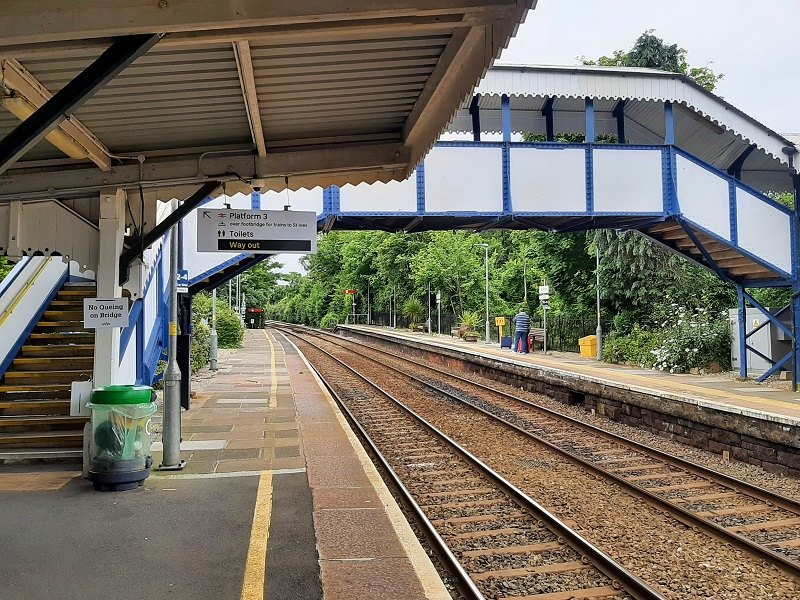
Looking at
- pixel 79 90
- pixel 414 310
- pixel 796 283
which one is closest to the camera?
pixel 79 90

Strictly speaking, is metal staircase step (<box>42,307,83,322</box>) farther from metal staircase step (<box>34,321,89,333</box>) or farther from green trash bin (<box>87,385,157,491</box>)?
green trash bin (<box>87,385,157,491</box>)

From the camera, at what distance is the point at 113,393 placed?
6105 millimetres

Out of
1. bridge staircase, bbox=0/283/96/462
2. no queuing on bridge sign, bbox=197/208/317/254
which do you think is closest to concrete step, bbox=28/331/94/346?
bridge staircase, bbox=0/283/96/462

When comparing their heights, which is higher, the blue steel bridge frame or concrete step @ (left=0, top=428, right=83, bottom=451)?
the blue steel bridge frame

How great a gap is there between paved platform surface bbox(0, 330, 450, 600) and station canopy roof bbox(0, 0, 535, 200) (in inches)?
103

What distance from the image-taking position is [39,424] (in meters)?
7.70

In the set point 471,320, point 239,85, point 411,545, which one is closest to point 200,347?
point 239,85

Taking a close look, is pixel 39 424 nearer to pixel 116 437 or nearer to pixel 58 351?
pixel 58 351

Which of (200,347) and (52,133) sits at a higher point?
(52,133)

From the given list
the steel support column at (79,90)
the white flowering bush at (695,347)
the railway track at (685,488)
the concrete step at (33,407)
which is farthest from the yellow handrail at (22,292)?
the white flowering bush at (695,347)

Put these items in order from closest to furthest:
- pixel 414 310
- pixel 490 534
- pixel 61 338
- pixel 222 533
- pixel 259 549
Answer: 1. pixel 259 549
2. pixel 222 533
3. pixel 490 534
4. pixel 61 338
5. pixel 414 310

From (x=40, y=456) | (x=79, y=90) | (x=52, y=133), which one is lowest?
(x=40, y=456)

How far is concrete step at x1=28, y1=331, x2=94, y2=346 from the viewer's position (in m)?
9.17

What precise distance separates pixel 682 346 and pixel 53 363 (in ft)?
51.1
